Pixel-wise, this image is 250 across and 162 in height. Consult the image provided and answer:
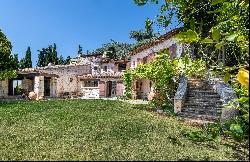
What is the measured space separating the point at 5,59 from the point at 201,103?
17.8 meters

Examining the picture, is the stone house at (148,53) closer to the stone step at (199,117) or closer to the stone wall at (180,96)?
the stone wall at (180,96)

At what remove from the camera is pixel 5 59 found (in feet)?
85.3

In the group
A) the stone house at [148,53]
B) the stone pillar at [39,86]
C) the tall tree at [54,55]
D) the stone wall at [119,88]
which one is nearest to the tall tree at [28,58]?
the tall tree at [54,55]

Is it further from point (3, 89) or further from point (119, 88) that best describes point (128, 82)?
point (3, 89)

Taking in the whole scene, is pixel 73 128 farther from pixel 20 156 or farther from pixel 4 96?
pixel 4 96

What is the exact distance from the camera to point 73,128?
973cm

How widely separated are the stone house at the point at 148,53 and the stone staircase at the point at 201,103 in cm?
524

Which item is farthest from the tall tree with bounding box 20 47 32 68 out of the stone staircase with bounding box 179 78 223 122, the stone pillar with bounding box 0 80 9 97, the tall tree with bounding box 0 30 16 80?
the stone staircase with bounding box 179 78 223 122

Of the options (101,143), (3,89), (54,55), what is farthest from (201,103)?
(54,55)

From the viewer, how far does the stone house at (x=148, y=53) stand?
24703 mm

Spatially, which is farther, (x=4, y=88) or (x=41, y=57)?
(x=41, y=57)

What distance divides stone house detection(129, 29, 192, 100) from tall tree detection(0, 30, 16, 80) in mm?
12070

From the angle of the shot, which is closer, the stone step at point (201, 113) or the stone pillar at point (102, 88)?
the stone step at point (201, 113)

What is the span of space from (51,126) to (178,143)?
495 centimetres
